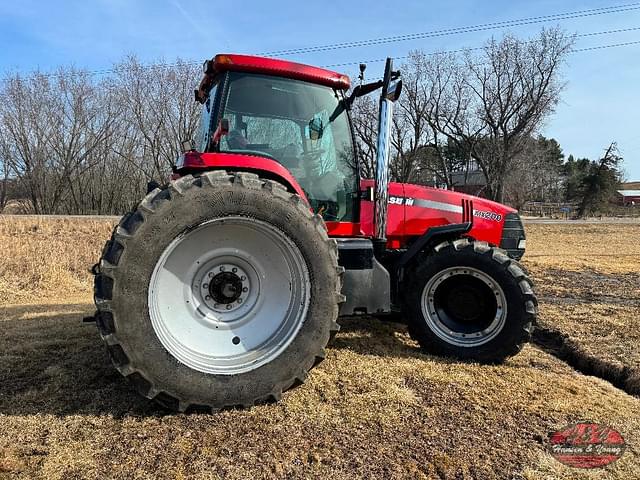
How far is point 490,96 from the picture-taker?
32219 millimetres

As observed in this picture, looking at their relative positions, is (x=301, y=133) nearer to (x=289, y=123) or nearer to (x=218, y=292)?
(x=289, y=123)

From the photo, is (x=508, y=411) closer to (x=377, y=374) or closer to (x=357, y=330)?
(x=377, y=374)

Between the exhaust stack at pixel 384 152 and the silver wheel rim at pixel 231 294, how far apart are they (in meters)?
1.13

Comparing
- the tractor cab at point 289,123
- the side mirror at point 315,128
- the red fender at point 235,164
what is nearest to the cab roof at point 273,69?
the tractor cab at point 289,123

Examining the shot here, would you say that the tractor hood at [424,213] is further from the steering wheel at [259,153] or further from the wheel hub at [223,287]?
the wheel hub at [223,287]

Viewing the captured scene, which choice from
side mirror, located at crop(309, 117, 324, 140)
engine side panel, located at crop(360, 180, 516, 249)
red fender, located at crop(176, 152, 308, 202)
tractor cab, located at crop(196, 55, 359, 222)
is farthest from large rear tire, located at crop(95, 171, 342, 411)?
engine side panel, located at crop(360, 180, 516, 249)

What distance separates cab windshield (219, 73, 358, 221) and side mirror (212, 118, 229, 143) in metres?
0.05

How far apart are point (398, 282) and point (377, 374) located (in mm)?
948

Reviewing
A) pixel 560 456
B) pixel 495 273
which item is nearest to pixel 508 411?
pixel 560 456

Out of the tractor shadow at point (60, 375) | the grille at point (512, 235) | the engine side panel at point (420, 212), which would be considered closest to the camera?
the tractor shadow at point (60, 375)

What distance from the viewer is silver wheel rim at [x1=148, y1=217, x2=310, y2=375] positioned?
2949mm

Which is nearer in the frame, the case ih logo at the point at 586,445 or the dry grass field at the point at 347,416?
the dry grass field at the point at 347,416

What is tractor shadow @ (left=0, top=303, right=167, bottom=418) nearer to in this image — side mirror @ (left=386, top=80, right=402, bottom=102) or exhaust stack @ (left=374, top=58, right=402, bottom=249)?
exhaust stack @ (left=374, top=58, right=402, bottom=249)

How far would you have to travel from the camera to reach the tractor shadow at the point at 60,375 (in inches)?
113
